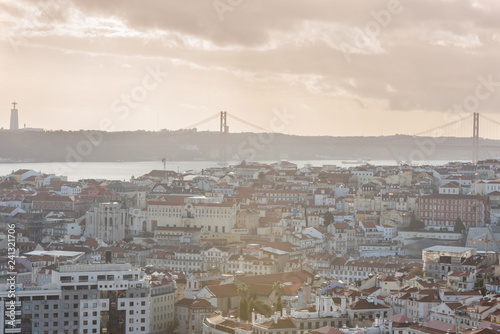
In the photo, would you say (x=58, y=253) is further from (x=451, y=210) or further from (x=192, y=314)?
(x=451, y=210)

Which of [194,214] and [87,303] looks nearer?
[87,303]

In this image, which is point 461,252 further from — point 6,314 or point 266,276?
point 6,314

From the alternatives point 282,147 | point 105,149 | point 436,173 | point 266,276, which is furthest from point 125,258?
point 105,149

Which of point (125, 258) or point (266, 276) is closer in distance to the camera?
point (266, 276)

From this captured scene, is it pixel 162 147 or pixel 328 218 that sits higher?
pixel 162 147

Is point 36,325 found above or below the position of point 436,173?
below

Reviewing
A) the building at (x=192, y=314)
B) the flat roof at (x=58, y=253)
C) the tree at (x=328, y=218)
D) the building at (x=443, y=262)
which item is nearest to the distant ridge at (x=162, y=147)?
the tree at (x=328, y=218)

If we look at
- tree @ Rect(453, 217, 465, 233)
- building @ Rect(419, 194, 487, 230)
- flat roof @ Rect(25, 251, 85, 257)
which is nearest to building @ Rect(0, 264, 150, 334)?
flat roof @ Rect(25, 251, 85, 257)

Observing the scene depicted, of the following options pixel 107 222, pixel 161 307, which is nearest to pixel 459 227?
pixel 107 222

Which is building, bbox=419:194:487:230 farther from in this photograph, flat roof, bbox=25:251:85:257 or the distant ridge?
the distant ridge

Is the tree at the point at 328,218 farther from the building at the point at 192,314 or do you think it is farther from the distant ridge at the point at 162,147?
the distant ridge at the point at 162,147

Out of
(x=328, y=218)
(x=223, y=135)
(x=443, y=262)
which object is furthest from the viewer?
(x=223, y=135)
